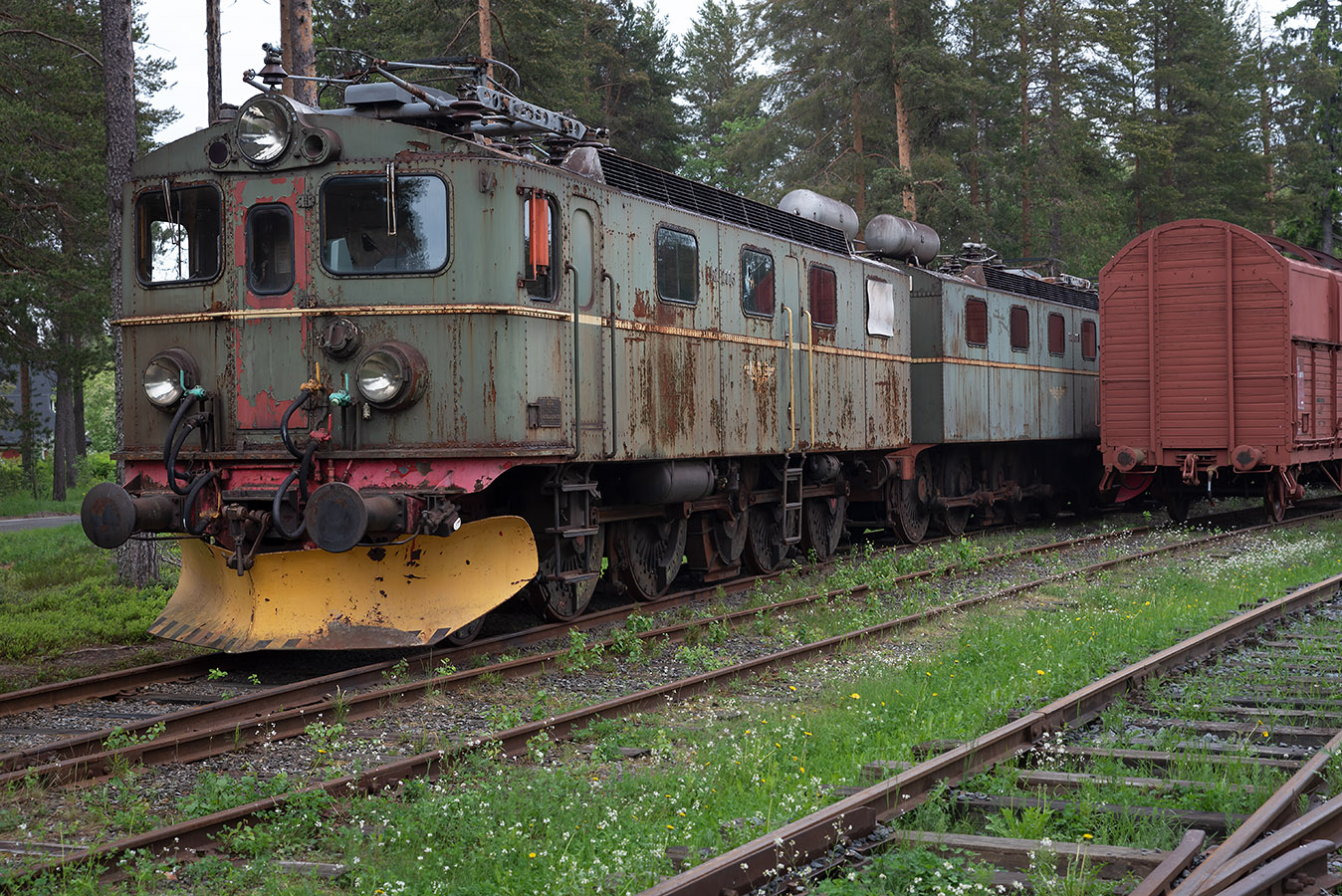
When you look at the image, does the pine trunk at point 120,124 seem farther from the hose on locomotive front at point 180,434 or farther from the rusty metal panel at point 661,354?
the rusty metal panel at point 661,354

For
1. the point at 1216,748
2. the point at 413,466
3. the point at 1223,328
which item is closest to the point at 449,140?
the point at 413,466

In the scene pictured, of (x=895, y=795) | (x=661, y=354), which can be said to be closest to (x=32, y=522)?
(x=661, y=354)

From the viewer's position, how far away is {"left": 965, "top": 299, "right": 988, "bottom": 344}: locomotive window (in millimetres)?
18281

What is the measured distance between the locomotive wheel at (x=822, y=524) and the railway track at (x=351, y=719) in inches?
204

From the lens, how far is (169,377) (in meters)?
9.30

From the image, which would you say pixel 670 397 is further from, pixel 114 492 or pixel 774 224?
pixel 114 492

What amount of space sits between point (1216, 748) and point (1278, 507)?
14250 mm

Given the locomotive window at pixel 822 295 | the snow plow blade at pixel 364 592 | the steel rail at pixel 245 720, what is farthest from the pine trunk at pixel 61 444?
the steel rail at pixel 245 720

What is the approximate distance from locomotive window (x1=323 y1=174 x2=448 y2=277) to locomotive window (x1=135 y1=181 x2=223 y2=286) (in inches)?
39.9

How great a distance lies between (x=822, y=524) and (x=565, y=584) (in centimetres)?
553

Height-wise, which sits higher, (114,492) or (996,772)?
(114,492)

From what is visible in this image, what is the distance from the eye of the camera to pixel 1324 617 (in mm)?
10375

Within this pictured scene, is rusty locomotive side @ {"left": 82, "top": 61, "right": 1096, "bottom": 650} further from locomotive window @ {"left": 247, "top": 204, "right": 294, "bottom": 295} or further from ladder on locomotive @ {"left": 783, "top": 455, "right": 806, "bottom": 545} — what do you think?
ladder on locomotive @ {"left": 783, "top": 455, "right": 806, "bottom": 545}

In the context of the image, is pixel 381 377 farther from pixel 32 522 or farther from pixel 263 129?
pixel 32 522
